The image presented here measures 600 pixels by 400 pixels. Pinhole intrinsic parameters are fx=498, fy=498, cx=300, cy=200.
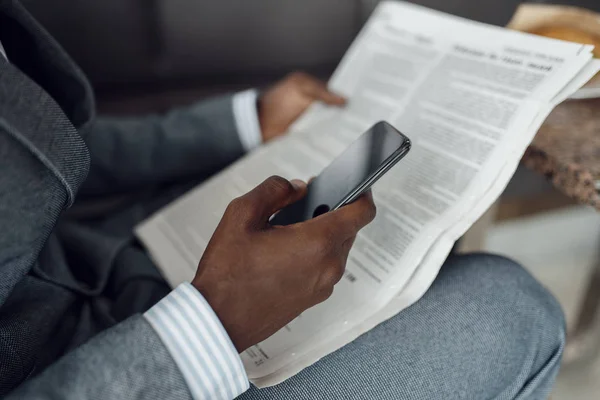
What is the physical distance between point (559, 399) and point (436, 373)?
0.52 m

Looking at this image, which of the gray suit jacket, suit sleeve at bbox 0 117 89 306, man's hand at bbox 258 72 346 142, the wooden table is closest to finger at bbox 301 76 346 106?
man's hand at bbox 258 72 346 142

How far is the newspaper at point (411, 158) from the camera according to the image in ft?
1.21

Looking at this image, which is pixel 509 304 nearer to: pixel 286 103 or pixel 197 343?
pixel 197 343

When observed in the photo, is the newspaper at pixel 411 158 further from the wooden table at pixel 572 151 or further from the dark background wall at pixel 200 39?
the dark background wall at pixel 200 39

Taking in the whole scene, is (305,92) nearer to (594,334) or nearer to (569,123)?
(569,123)

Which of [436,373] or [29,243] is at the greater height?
[29,243]

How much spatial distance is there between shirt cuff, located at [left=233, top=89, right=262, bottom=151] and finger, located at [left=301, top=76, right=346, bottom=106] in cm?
7

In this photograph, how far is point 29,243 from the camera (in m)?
0.29

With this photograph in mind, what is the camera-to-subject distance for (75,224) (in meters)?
0.57

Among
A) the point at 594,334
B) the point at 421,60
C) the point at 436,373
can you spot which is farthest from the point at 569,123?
the point at 594,334

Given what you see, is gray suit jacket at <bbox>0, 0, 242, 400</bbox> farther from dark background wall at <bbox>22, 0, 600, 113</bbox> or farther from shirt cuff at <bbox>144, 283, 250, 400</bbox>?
dark background wall at <bbox>22, 0, 600, 113</bbox>

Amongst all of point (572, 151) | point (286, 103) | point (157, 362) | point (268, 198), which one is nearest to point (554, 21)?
point (572, 151)

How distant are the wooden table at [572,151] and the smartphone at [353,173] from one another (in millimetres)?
167

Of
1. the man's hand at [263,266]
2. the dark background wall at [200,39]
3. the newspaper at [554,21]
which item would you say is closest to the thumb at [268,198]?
the man's hand at [263,266]
